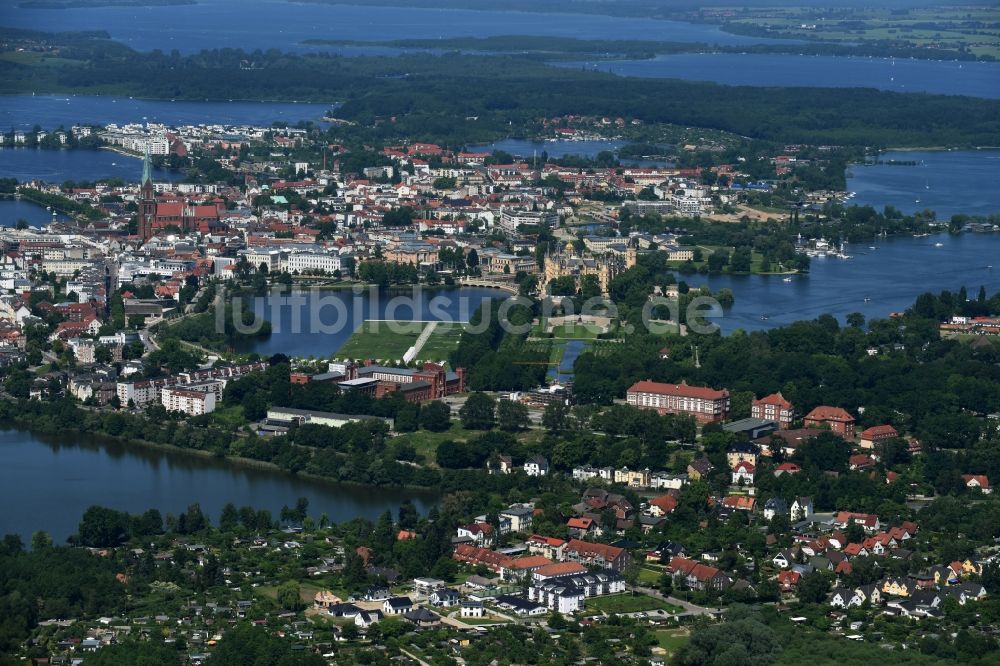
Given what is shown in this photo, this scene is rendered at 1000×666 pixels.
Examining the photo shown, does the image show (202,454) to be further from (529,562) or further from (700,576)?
(700,576)

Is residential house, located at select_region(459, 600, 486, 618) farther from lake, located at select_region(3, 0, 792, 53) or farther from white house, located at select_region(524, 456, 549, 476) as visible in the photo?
lake, located at select_region(3, 0, 792, 53)

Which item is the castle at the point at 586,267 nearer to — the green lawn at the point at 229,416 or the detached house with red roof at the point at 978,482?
the green lawn at the point at 229,416

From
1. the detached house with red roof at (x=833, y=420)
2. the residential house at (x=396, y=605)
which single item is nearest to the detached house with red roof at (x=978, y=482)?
the detached house with red roof at (x=833, y=420)

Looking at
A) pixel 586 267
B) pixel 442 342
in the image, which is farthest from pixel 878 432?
pixel 586 267

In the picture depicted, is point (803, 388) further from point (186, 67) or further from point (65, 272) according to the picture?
point (186, 67)

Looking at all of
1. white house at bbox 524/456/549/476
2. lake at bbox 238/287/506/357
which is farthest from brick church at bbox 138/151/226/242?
white house at bbox 524/456/549/476

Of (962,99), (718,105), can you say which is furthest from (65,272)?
(962,99)
